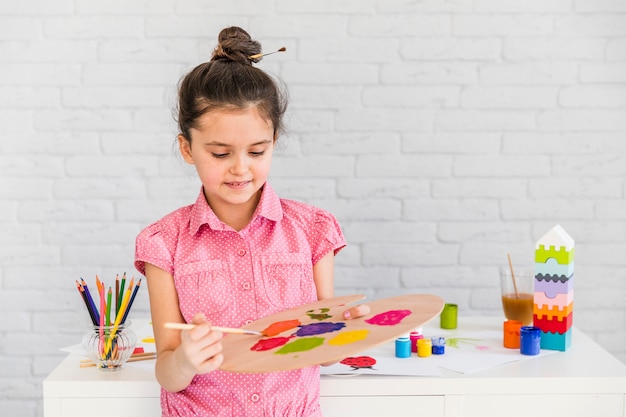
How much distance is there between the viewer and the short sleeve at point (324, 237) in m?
1.55

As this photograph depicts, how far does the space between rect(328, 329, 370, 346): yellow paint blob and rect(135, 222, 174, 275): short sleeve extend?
0.40 meters

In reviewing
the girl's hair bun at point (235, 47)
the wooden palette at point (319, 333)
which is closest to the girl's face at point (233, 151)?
the girl's hair bun at point (235, 47)

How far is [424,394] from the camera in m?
1.51

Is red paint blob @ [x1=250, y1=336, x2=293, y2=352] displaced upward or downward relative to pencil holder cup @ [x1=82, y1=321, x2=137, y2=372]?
upward

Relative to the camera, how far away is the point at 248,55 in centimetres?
148

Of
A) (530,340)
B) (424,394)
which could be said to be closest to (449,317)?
(530,340)

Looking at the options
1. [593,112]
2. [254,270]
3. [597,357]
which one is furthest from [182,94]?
[593,112]

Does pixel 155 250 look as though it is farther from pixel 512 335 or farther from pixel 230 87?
pixel 512 335

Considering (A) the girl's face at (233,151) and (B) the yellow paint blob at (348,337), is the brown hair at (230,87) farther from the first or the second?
(B) the yellow paint blob at (348,337)

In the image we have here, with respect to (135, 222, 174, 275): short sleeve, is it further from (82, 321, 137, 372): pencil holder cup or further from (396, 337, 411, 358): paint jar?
(396, 337, 411, 358): paint jar

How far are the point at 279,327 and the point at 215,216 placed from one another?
0.28 meters

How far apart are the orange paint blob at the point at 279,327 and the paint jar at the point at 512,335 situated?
23.8 inches

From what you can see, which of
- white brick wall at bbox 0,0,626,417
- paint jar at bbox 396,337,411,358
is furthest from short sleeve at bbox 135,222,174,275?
white brick wall at bbox 0,0,626,417

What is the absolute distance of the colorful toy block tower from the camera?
5.59 ft
